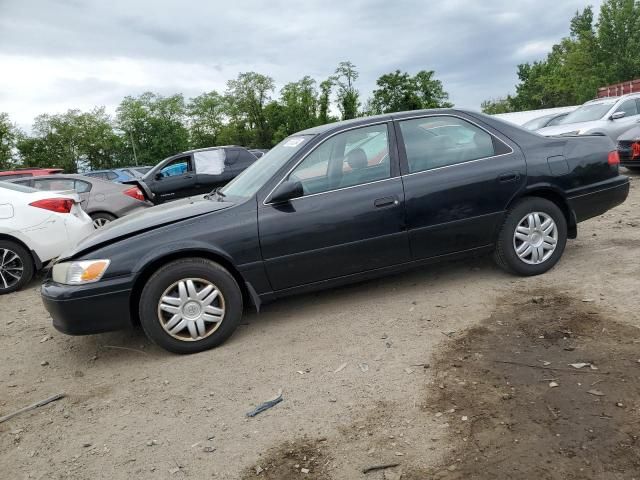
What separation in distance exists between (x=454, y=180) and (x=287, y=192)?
147 centimetres

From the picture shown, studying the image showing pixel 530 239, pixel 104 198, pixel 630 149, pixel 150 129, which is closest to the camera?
pixel 530 239

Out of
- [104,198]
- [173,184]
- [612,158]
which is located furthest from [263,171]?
[173,184]

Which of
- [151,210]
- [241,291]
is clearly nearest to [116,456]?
[241,291]

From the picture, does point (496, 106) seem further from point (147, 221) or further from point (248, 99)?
point (147, 221)

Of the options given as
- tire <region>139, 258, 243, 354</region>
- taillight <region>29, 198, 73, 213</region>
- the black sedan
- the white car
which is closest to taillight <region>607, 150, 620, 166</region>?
the black sedan

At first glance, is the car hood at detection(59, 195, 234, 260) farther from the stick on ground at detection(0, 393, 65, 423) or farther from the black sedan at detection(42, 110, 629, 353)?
the stick on ground at detection(0, 393, 65, 423)

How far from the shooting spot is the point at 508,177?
462 centimetres

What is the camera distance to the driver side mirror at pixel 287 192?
4.11 m

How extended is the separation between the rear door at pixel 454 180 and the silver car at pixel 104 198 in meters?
6.07

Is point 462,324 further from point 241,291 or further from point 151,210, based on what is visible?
point 151,210

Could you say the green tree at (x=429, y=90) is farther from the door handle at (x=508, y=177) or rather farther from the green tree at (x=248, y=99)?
the door handle at (x=508, y=177)

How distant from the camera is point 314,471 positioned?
8.17ft

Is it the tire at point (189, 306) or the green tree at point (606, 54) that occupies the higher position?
the green tree at point (606, 54)

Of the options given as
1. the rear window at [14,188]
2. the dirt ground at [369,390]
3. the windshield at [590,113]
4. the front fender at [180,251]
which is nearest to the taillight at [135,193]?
the rear window at [14,188]
